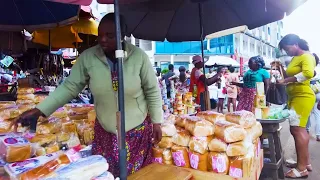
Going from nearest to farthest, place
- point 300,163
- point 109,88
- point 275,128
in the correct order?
point 109,88, point 275,128, point 300,163

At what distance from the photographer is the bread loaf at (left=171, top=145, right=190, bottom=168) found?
6.53 ft

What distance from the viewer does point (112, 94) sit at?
1698 millimetres

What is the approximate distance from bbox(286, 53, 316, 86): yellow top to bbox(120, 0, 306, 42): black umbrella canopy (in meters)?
0.64

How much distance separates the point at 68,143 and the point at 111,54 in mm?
782

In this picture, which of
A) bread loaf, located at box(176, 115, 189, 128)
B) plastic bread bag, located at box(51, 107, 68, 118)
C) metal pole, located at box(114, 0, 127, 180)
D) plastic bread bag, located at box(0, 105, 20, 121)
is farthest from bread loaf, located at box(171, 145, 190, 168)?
plastic bread bag, located at box(0, 105, 20, 121)

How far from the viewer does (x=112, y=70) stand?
1.70m

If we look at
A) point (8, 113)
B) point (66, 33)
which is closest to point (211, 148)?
point (8, 113)

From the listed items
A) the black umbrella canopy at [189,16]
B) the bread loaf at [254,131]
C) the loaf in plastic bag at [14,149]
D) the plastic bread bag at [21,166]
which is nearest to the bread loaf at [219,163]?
the bread loaf at [254,131]

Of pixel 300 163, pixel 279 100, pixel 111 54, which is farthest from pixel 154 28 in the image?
pixel 300 163

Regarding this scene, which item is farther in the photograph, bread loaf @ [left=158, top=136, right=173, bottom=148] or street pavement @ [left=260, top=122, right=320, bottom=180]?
street pavement @ [left=260, top=122, right=320, bottom=180]

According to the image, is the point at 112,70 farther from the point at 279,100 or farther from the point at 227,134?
the point at 279,100

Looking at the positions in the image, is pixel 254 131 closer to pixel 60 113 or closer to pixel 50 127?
pixel 50 127

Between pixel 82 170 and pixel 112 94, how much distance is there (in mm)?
642

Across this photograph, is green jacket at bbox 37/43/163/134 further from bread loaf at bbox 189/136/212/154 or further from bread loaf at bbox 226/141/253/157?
bread loaf at bbox 226/141/253/157
